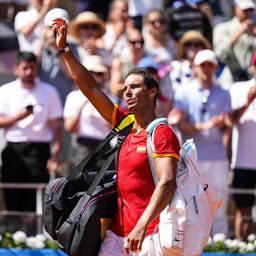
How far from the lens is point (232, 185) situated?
35.9 ft

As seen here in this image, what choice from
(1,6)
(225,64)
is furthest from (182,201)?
(1,6)

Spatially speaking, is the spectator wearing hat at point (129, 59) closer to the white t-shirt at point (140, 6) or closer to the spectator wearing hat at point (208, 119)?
the spectator wearing hat at point (208, 119)

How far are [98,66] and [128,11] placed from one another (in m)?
2.25

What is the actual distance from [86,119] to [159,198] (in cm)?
471

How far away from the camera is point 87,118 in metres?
10.6

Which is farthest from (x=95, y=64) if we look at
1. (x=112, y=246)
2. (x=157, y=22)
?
(x=112, y=246)

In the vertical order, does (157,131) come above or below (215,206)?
above

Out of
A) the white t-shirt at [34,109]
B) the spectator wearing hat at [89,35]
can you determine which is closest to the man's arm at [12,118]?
the white t-shirt at [34,109]

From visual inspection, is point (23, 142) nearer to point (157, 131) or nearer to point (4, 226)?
point (4, 226)

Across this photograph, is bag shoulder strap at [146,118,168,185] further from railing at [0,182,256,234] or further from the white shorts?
railing at [0,182,256,234]

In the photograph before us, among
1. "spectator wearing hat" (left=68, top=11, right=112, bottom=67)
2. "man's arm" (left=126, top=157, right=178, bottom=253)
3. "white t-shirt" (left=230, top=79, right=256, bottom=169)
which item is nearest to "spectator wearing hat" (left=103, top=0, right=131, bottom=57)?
"spectator wearing hat" (left=68, top=11, right=112, bottom=67)

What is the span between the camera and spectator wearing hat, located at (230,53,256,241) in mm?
10469

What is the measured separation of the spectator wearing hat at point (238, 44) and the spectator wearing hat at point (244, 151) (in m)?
1.32

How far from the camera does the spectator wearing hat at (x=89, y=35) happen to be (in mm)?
11766
